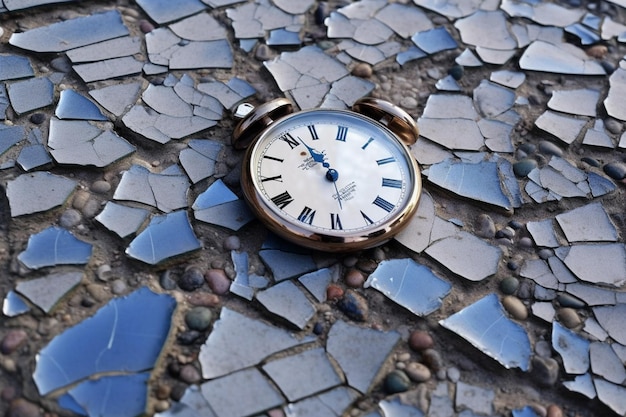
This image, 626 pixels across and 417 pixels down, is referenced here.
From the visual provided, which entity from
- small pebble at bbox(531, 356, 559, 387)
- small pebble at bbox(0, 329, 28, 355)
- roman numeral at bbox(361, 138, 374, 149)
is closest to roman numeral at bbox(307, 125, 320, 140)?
roman numeral at bbox(361, 138, 374, 149)

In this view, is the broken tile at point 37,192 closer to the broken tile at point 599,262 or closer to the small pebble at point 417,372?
the small pebble at point 417,372

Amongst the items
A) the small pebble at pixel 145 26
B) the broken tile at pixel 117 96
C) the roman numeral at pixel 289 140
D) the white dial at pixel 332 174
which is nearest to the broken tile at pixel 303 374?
the white dial at pixel 332 174

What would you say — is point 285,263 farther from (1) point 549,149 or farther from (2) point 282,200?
(1) point 549,149

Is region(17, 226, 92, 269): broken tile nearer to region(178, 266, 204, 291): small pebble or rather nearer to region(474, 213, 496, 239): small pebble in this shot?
region(178, 266, 204, 291): small pebble

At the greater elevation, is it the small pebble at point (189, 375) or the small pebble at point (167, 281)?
the small pebble at point (167, 281)

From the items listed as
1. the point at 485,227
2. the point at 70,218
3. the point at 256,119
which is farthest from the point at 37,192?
the point at 485,227

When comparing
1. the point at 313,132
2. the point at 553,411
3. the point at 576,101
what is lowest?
the point at 553,411
